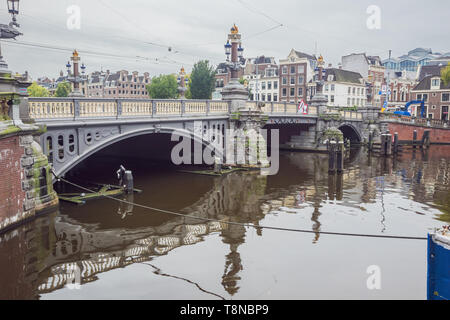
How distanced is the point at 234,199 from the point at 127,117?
6.17 meters

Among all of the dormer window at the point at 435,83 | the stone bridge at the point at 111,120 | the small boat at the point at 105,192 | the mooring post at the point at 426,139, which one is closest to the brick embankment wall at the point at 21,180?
the stone bridge at the point at 111,120

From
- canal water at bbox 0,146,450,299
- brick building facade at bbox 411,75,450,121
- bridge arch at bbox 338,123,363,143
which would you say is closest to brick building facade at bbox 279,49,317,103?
brick building facade at bbox 411,75,450,121

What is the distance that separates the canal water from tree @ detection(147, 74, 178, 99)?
52.6 metres

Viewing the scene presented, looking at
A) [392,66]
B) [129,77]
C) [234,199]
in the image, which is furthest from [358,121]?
[392,66]

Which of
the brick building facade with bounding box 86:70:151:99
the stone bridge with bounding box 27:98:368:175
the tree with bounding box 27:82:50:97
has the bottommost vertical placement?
the stone bridge with bounding box 27:98:368:175

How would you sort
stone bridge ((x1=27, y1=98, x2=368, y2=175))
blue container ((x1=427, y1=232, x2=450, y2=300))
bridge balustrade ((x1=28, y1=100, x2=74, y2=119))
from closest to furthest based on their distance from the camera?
blue container ((x1=427, y1=232, x2=450, y2=300)) → bridge balustrade ((x1=28, y1=100, x2=74, y2=119)) → stone bridge ((x1=27, y1=98, x2=368, y2=175))

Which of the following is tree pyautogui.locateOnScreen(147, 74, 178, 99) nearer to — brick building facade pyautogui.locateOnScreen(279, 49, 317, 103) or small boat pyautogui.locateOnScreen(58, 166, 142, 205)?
brick building facade pyautogui.locateOnScreen(279, 49, 317, 103)

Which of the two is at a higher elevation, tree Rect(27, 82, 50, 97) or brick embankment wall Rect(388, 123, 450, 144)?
tree Rect(27, 82, 50, 97)

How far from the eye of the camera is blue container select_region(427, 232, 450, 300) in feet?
21.6

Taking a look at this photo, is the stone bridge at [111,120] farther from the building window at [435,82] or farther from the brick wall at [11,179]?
the building window at [435,82]

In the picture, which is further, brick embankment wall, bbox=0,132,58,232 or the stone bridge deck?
the stone bridge deck

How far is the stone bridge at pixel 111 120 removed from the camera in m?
14.7

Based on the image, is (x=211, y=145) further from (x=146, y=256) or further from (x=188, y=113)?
(x=146, y=256)

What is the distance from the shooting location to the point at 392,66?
355 feet
